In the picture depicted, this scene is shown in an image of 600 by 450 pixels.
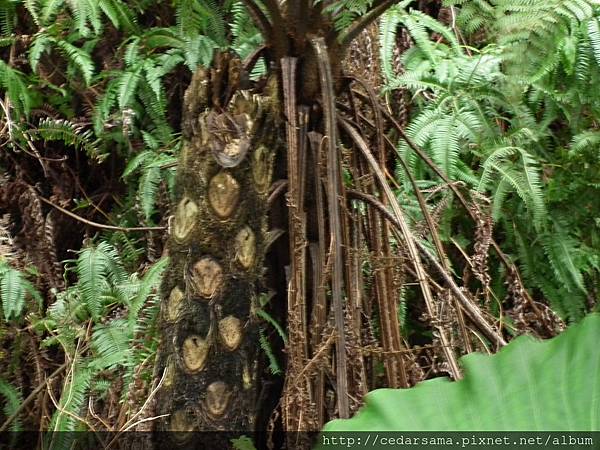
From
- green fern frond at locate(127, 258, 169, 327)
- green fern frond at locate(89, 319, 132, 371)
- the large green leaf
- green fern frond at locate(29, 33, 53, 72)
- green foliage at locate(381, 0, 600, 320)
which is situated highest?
green fern frond at locate(29, 33, 53, 72)

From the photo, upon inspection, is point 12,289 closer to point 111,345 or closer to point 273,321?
point 111,345

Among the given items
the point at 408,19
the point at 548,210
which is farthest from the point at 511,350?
the point at 408,19

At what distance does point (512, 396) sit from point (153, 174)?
4.45 feet

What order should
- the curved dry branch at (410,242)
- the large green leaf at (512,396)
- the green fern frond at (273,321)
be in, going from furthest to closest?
the green fern frond at (273,321), the curved dry branch at (410,242), the large green leaf at (512,396)

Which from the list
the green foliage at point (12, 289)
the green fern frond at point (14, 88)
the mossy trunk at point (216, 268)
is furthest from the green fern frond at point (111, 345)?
the green fern frond at point (14, 88)

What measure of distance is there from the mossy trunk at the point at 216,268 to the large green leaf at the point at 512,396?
457 millimetres

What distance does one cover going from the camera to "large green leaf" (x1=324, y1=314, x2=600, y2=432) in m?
0.77

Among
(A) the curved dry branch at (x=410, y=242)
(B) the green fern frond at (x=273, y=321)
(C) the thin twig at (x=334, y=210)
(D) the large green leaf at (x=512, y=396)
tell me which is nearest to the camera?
(D) the large green leaf at (x=512, y=396)

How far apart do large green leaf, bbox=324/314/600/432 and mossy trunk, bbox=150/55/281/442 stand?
0.46m

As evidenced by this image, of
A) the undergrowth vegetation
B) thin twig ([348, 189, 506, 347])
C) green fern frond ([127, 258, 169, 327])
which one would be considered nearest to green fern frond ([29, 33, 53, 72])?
the undergrowth vegetation

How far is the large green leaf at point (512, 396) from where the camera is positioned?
0.77 meters

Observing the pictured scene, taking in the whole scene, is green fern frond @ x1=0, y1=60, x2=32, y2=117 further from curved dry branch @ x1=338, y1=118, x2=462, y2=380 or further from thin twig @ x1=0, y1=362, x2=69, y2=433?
curved dry branch @ x1=338, y1=118, x2=462, y2=380

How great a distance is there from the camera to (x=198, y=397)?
117 cm

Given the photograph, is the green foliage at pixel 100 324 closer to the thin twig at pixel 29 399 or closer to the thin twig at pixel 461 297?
the thin twig at pixel 29 399
